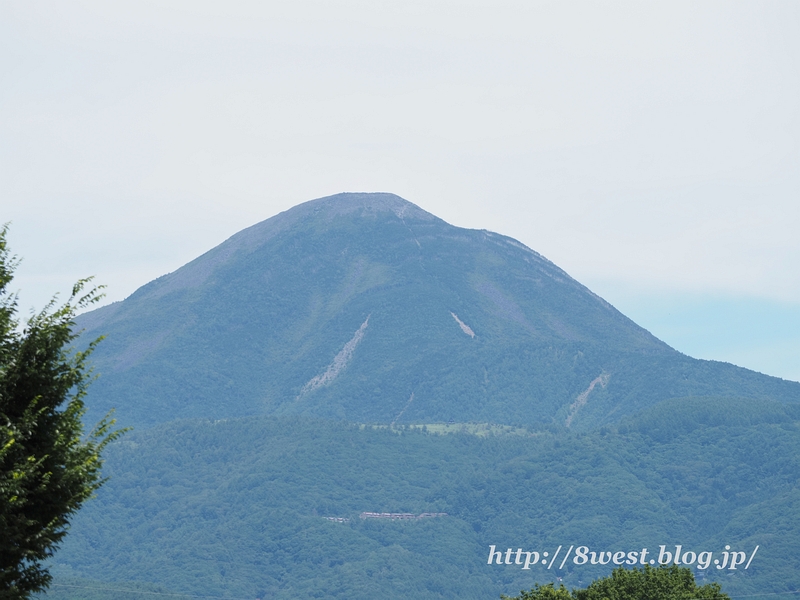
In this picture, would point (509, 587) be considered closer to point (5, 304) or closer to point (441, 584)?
point (441, 584)

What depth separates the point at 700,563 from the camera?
615 ft

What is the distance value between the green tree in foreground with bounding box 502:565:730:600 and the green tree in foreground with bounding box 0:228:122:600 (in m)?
36.3

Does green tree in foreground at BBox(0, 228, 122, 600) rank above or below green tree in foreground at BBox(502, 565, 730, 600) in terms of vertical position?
above

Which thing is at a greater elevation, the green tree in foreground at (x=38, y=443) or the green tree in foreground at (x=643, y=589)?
the green tree in foreground at (x=38, y=443)

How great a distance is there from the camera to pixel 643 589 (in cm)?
5534

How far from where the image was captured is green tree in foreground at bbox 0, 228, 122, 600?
19.5 m

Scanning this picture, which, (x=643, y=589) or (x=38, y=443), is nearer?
(x=38, y=443)

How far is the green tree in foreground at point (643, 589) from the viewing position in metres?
53.3

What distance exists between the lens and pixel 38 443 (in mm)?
20625

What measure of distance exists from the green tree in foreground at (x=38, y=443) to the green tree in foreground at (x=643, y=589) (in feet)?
119

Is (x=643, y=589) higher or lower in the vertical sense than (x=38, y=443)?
lower

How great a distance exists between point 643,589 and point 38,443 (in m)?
41.4

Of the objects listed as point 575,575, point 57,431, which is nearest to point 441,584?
point 575,575

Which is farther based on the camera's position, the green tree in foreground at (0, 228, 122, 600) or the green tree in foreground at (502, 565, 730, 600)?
the green tree in foreground at (502, 565, 730, 600)
